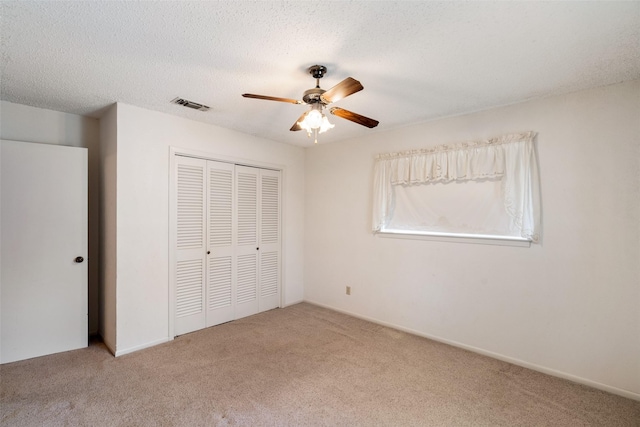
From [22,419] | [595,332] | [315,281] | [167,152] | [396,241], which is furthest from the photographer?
[315,281]

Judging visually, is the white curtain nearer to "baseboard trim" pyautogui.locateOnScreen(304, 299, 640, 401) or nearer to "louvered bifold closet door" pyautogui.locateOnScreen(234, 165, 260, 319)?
"baseboard trim" pyautogui.locateOnScreen(304, 299, 640, 401)

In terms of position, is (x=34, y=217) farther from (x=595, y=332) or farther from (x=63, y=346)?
(x=595, y=332)

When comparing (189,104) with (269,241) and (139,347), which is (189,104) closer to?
(269,241)

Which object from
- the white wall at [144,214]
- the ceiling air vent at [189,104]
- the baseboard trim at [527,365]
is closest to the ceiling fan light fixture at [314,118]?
the ceiling air vent at [189,104]

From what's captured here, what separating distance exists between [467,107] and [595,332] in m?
2.19

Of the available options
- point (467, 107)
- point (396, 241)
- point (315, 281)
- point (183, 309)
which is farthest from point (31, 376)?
point (467, 107)

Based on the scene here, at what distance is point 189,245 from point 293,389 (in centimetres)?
194

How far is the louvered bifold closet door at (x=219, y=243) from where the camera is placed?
3.48 metres

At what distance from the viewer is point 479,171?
2.87 m

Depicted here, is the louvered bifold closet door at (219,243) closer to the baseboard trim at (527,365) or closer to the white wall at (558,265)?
the baseboard trim at (527,365)

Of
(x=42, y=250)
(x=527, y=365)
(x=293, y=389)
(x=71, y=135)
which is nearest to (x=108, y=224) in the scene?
(x=42, y=250)

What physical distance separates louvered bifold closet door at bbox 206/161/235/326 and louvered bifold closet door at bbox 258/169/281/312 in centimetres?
47

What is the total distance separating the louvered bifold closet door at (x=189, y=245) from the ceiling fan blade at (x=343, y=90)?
2.00m

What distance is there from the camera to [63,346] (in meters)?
2.80
